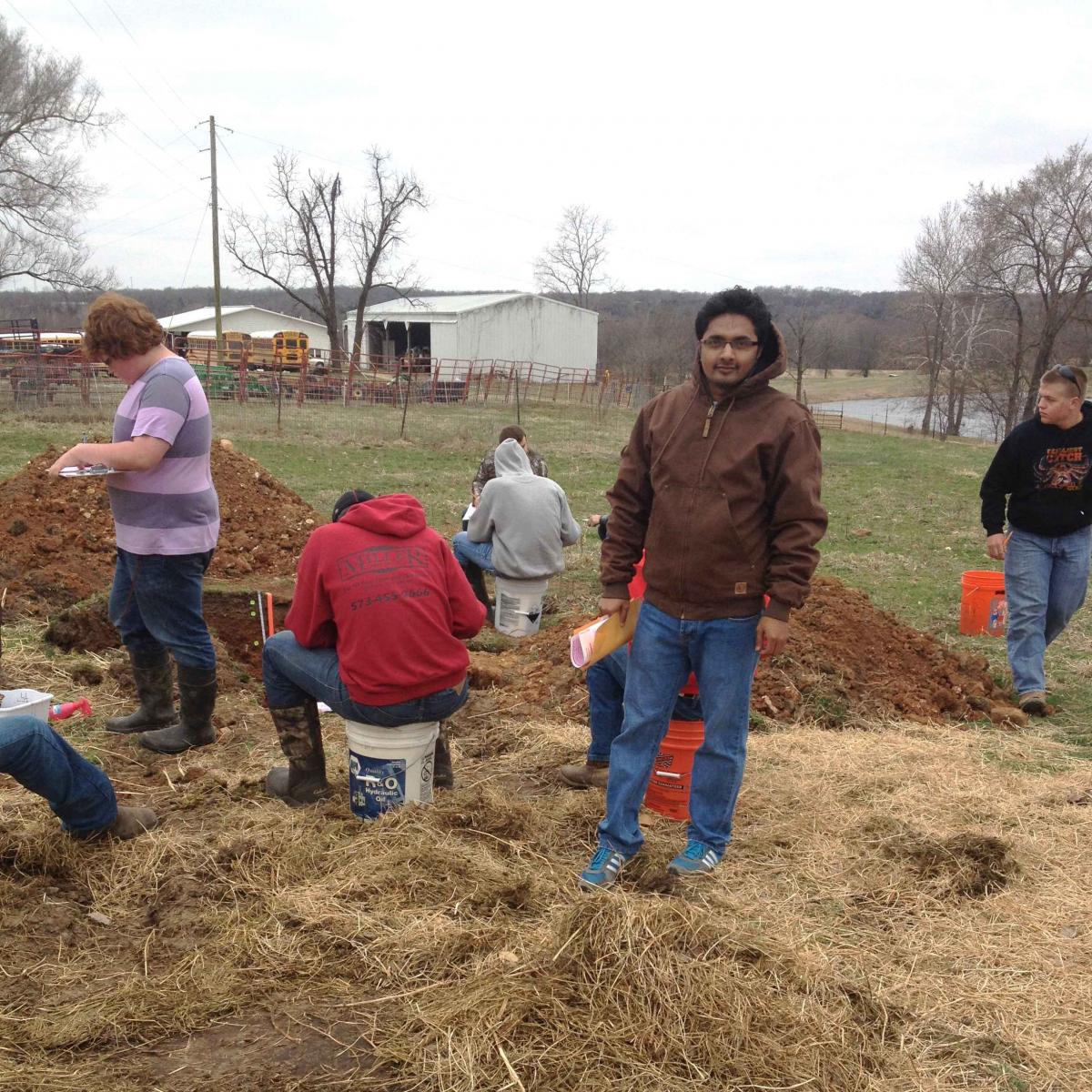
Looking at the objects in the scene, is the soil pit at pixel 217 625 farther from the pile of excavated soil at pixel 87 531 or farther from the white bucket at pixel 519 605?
the white bucket at pixel 519 605

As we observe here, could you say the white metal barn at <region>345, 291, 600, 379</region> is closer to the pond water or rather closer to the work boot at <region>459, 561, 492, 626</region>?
the pond water

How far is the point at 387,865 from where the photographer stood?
3.25 meters

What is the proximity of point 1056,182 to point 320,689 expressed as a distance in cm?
4097

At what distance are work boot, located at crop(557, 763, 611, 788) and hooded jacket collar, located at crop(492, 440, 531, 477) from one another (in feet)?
10.9

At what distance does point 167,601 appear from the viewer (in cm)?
439

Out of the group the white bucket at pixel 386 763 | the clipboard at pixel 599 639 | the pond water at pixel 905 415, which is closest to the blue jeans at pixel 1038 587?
the clipboard at pixel 599 639

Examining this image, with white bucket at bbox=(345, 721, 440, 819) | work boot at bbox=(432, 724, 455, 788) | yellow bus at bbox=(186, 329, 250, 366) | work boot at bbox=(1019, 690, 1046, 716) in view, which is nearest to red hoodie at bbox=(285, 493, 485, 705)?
white bucket at bbox=(345, 721, 440, 819)

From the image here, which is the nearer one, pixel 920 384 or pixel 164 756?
pixel 164 756

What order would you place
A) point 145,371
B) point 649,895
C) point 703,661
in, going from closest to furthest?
1. point 649,895
2. point 703,661
3. point 145,371

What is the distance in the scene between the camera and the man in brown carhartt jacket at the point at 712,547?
3150 mm

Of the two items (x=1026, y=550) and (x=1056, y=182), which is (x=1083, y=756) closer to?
(x=1026, y=550)

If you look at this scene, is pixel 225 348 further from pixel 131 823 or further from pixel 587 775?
A: pixel 131 823

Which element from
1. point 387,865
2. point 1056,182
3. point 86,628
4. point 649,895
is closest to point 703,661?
point 649,895

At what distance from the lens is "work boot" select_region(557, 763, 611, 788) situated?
4301 millimetres
